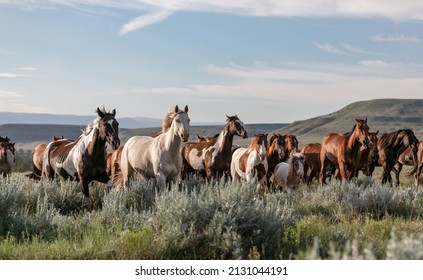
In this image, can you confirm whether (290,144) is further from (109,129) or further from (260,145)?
(109,129)

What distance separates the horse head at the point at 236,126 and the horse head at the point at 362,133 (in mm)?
3238

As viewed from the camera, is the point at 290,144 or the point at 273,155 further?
the point at 290,144

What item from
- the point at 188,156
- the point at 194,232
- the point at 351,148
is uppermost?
the point at 351,148

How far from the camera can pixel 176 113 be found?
9938 millimetres

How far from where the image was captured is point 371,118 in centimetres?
13525

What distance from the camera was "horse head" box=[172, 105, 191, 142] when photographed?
31.2 feet

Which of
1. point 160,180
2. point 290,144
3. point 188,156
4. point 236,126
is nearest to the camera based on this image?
point 160,180

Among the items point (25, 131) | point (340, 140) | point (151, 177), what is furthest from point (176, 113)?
point (25, 131)

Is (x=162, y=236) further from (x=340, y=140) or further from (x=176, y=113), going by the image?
(x=340, y=140)

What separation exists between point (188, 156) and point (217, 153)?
178cm

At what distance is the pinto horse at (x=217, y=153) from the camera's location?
1331 centimetres

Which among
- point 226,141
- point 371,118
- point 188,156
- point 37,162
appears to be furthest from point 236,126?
point 371,118

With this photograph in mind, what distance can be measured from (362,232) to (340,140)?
8390 millimetres

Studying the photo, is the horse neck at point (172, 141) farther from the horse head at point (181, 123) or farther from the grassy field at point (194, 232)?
the grassy field at point (194, 232)
